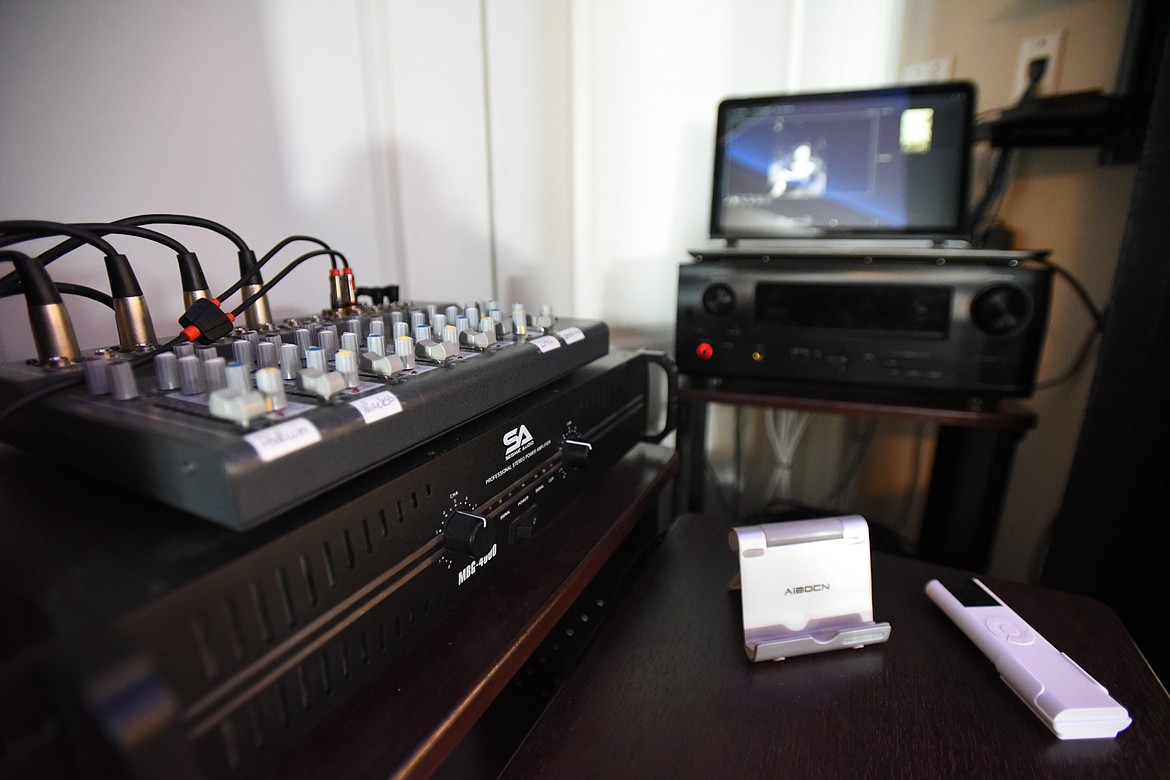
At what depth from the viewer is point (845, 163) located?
3.01 feet

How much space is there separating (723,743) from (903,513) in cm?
113

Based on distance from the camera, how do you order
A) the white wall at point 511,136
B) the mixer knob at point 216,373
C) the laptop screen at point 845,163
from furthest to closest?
the laptop screen at point 845,163 → the white wall at point 511,136 → the mixer knob at point 216,373

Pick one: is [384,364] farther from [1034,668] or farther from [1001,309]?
[1001,309]

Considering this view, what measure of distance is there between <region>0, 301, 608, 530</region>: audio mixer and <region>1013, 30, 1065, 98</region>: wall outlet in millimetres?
1180

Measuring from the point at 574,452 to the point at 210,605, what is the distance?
33 centimetres

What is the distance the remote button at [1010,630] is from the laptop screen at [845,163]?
23.0 inches

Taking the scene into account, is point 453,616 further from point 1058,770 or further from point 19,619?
point 1058,770

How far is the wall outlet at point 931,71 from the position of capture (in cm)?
114

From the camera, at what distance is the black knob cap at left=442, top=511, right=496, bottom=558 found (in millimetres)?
401

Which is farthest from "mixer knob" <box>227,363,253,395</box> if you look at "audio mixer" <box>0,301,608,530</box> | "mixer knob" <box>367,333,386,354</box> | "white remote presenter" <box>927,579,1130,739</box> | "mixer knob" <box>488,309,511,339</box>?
"white remote presenter" <box>927,579,1130,739</box>

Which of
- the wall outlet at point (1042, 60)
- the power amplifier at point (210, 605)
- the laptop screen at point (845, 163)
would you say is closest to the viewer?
the power amplifier at point (210, 605)

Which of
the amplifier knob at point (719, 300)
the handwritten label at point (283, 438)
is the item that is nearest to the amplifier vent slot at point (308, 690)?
the handwritten label at point (283, 438)

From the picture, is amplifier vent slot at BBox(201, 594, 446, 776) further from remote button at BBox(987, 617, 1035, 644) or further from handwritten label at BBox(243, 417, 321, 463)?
remote button at BBox(987, 617, 1035, 644)

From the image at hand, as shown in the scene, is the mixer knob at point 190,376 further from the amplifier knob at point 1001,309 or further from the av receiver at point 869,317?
the amplifier knob at point 1001,309
